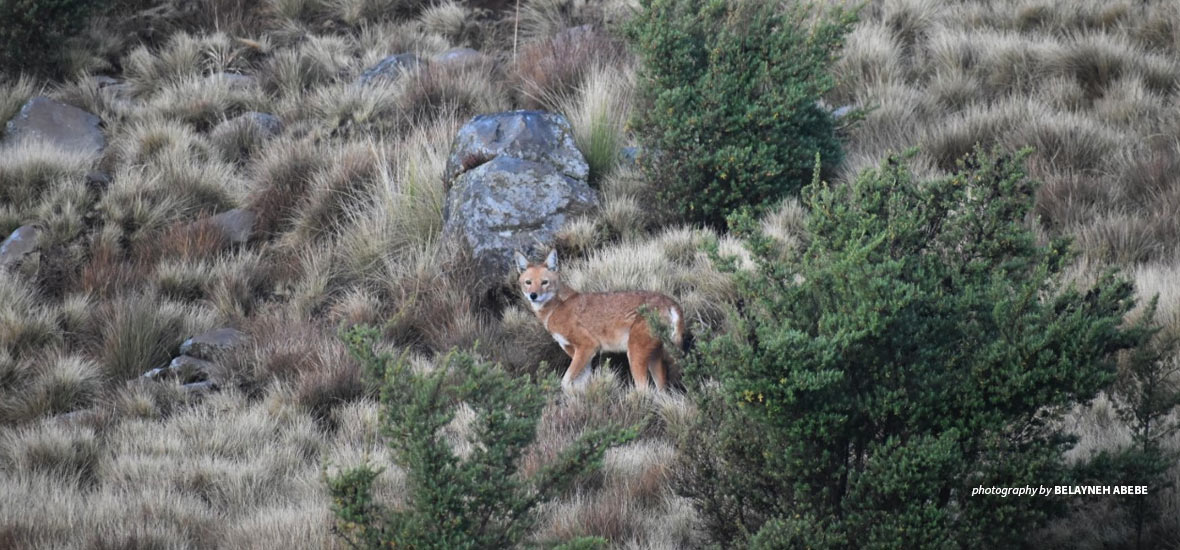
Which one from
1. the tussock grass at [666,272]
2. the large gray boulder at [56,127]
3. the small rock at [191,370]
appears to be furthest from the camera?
the large gray boulder at [56,127]

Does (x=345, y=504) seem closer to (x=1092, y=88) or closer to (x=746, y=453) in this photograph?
(x=746, y=453)

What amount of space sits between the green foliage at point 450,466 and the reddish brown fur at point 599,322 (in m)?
2.55

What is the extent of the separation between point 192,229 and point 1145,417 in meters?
8.06


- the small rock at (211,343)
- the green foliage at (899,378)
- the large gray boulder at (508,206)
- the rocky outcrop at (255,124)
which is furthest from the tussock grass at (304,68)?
the green foliage at (899,378)

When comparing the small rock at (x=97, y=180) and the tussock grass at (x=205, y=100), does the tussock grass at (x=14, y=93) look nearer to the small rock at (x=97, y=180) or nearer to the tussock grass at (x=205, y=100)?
the tussock grass at (x=205, y=100)

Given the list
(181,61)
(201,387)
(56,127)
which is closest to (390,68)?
(181,61)

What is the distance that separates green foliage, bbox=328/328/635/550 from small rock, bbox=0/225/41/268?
6.65 m

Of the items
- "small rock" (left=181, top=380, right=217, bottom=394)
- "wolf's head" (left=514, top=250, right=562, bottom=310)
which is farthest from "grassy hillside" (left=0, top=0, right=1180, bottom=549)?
"wolf's head" (left=514, top=250, right=562, bottom=310)

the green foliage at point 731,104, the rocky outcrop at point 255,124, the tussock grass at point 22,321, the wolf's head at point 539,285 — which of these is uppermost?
the green foliage at point 731,104

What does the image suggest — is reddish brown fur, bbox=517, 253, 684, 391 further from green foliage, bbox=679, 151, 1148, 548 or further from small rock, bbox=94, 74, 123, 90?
small rock, bbox=94, 74, 123, 90

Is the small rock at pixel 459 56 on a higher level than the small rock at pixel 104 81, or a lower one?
higher

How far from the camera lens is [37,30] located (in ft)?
43.0

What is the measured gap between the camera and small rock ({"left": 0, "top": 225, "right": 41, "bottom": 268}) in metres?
9.86

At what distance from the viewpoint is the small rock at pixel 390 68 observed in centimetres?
1280
